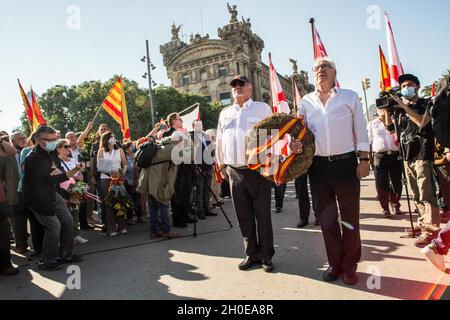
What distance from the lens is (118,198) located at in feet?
23.7

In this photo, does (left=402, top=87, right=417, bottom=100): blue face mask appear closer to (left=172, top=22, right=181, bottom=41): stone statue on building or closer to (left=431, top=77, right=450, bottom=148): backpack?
(left=431, top=77, right=450, bottom=148): backpack

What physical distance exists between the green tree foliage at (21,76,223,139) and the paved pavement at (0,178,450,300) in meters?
34.4

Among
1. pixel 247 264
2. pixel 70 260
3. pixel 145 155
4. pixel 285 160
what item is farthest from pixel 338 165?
pixel 70 260

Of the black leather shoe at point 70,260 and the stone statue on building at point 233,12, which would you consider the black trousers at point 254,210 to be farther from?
the stone statue on building at point 233,12

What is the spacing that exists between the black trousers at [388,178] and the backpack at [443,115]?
12.3 ft

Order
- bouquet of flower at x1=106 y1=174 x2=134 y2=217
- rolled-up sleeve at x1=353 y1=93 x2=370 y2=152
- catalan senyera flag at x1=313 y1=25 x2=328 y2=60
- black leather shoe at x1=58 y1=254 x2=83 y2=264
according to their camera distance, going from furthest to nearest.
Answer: catalan senyera flag at x1=313 y1=25 x2=328 y2=60 → bouquet of flower at x1=106 y1=174 x2=134 y2=217 → black leather shoe at x1=58 y1=254 x2=83 y2=264 → rolled-up sleeve at x1=353 y1=93 x2=370 y2=152

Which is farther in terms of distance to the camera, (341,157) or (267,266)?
(267,266)

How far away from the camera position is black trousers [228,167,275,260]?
172 inches

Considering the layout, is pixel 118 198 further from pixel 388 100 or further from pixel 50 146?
pixel 388 100

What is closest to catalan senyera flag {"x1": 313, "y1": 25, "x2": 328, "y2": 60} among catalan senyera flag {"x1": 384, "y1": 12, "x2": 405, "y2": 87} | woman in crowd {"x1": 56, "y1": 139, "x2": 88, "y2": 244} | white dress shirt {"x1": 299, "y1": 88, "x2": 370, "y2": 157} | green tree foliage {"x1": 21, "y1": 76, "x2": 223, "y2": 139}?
catalan senyera flag {"x1": 384, "y1": 12, "x2": 405, "y2": 87}

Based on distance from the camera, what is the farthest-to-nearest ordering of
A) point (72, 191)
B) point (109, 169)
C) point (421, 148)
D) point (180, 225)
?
point (180, 225) < point (109, 169) < point (72, 191) < point (421, 148)

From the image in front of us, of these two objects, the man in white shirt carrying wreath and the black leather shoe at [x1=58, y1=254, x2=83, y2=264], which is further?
the black leather shoe at [x1=58, y1=254, x2=83, y2=264]

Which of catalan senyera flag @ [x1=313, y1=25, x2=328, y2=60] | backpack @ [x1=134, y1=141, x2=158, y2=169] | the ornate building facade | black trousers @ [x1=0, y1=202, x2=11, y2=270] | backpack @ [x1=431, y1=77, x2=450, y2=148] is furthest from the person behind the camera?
the ornate building facade

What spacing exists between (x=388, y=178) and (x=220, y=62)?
57162 mm
